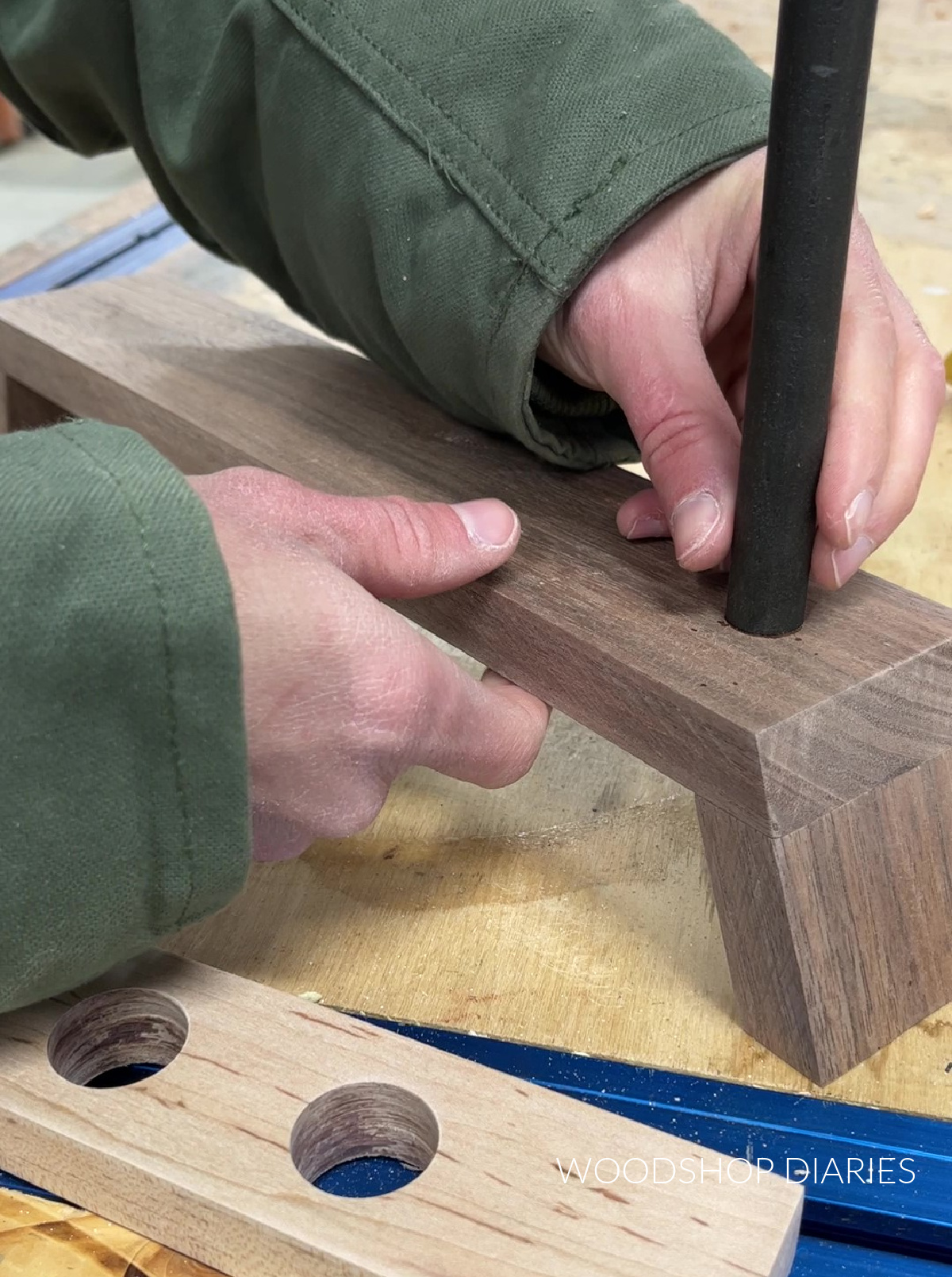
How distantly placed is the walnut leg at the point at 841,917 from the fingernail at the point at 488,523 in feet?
0.65

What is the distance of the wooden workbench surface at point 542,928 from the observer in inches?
29.0

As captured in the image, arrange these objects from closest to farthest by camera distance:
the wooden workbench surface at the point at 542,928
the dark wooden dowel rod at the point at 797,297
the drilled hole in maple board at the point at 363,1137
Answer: the dark wooden dowel rod at the point at 797,297, the drilled hole in maple board at the point at 363,1137, the wooden workbench surface at the point at 542,928

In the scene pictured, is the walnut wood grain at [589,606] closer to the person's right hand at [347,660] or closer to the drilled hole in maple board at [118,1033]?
the person's right hand at [347,660]

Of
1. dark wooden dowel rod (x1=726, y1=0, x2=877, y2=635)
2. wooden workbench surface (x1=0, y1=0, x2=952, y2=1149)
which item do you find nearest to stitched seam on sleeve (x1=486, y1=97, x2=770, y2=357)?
dark wooden dowel rod (x1=726, y1=0, x2=877, y2=635)

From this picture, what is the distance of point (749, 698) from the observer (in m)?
0.66

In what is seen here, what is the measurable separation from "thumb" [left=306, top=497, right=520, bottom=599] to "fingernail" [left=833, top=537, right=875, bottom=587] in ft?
0.62

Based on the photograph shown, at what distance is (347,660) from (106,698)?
0.41ft

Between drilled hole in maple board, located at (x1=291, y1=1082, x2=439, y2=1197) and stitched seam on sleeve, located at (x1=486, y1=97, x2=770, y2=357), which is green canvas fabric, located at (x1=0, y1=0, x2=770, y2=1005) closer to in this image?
stitched seam on sleeve, located at (x1=486, y1=97, x2=770, y2=357)

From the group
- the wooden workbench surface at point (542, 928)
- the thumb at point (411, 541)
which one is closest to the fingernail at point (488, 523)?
the thumb at point (411, 541)

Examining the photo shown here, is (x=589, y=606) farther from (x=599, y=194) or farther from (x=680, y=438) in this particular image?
(x=599, y=194)

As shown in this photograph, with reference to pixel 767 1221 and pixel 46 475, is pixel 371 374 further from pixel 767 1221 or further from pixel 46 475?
pixel 767 1221

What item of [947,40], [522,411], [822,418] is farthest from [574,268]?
[947,40]

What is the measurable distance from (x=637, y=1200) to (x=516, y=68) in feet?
2.13

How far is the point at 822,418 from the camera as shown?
2.08 feet
